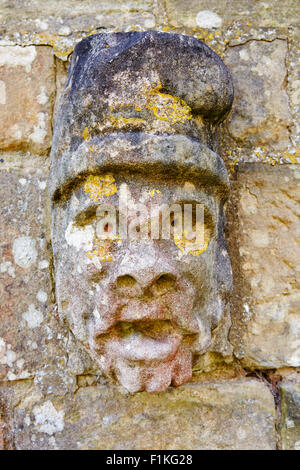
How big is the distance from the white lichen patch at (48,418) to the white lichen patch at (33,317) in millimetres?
168

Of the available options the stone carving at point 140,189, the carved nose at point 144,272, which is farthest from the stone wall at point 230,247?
the carved nose at point 144,272

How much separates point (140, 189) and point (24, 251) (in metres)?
0.35

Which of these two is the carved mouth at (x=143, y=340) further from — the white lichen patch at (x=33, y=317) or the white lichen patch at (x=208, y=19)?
the white lichen patch at (x=208, y=19)

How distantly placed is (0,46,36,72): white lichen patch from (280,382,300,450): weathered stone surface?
94 centimetres

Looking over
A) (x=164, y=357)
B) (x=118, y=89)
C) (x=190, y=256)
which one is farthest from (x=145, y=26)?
(x=164, y=357)

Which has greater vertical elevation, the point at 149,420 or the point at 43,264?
the point at 43,264

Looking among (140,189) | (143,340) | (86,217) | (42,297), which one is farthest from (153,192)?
(42,297)

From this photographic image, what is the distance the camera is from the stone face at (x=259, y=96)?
1.04 meters

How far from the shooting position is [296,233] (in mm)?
1011

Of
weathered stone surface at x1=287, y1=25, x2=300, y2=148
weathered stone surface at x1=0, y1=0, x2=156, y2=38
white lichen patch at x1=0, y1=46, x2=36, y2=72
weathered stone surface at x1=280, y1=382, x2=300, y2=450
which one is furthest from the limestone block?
weathered stone surface at x1=287, y1=25, x2=300, y2=148

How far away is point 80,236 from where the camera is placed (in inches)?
32.9

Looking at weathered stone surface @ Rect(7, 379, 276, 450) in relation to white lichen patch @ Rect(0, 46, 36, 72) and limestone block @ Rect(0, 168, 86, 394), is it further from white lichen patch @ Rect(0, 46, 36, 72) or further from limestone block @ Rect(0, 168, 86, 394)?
white lichen patch @ Rect(0, 46, 36, 72)

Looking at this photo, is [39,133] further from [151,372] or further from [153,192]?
[151,372]

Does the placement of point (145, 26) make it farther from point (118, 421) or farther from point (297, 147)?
point (118, 421)
